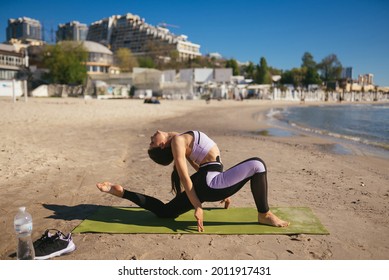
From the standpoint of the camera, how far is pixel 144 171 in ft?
22.5

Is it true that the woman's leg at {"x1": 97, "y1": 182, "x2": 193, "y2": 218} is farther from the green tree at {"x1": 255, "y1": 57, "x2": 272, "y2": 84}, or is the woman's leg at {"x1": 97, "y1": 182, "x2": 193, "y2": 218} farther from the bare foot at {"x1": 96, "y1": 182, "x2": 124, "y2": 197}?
the green tree at {"x1": 255, "y1": 57, "x2": 272, "y2": 84}

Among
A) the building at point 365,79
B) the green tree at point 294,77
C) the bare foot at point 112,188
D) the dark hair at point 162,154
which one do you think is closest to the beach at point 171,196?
the bare foot at point 112,188

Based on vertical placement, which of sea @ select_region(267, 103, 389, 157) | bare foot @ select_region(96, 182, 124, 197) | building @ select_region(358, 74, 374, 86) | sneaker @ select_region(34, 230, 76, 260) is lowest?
sea @ select_region(267, 103, 389, 157)

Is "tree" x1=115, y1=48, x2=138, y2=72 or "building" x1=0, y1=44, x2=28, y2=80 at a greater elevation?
"tree" x1=115, y1=48, x2=138, y2=72

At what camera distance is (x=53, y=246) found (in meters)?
3.14

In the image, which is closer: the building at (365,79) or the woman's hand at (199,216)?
the woman's hand at (199,216)

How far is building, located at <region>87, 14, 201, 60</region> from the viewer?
139m

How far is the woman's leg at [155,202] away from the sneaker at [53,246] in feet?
2.41

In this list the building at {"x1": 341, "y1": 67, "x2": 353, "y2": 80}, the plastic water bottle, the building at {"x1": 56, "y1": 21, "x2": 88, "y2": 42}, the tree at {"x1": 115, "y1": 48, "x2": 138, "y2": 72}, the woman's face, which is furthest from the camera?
the building at {"x1": 56, "y1": 21, "x2": 88, "y2": 42}

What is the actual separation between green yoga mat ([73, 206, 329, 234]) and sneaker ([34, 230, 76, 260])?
505 mm

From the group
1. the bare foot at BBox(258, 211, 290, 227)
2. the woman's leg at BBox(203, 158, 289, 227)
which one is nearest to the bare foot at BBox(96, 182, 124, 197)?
the woman's leg at BBox(203, 158, 289, 227)

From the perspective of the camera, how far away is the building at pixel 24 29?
116 meters

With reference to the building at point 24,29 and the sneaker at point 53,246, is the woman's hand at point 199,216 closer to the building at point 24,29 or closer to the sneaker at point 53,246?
the sneaker at point 53,246
